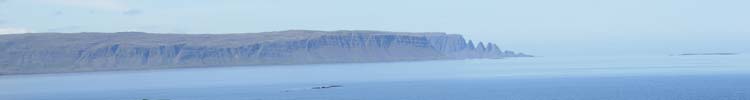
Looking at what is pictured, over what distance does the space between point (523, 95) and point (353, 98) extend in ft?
40.9

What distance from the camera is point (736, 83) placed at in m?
104

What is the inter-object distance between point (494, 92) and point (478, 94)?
12.9ft

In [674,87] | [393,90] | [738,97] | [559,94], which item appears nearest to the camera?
[738,97]

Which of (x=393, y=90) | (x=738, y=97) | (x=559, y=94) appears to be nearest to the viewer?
(x=738, y=97)

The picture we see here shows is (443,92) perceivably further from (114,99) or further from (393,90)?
(114,99)

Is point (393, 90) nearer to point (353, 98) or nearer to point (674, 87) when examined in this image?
point (353, 98)

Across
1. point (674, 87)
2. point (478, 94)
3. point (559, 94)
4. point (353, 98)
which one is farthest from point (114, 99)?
point (674, 87)

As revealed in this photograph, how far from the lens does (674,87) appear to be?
99812 mm

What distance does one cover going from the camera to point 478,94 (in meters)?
97.7

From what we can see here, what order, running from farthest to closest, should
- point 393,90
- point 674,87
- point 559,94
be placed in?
point 393,90 < point 674,87 < point 559,94

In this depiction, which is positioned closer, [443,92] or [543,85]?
[443,92]

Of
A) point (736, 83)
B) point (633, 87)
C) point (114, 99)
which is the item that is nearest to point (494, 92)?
point (633, 87)

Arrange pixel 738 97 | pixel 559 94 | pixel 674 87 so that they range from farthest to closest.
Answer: pixel 674 87, pixel 559 94, pixel 738 97

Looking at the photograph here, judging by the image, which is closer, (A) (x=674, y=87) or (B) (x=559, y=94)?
(B) (x=559, y=94)
